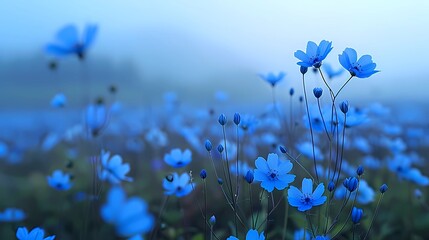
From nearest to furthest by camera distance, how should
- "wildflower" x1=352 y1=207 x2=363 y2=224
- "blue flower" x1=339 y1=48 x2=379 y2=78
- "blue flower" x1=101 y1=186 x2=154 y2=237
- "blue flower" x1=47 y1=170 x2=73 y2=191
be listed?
1. "blue flower" x1=101 y1=186 x2=154 y2=237
2. "wildflower" x1=352 y1=207 x2=363 y2=224
3. "blue flower" x1=339 y1=48 x2=379 y2=78
4. "blue flower" x1=47 y1=170 x2=73 y2=191

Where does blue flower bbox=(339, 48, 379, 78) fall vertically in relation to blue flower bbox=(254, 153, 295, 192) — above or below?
above

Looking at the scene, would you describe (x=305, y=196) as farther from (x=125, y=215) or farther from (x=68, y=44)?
(x=68, y=44)

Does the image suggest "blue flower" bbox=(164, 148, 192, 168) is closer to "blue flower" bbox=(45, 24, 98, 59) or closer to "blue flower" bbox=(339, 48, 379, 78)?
"blue flower" bbox=(45, 24, 98, 59)

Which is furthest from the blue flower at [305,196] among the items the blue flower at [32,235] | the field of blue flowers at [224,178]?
the blue flower at [32,235]

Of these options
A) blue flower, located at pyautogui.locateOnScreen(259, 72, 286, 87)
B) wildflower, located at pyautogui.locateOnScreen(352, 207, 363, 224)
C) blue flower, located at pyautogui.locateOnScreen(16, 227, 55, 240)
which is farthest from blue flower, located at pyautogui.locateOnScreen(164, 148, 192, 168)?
wildflower, located at pyautogui.locateOnScreen(352, 207, 363, 224)

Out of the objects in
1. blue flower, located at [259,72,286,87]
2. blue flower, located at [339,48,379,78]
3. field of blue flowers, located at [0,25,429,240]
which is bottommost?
field of blue flowers, located at [0,25,429,240]

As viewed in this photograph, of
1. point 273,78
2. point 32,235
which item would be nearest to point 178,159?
point 273,78

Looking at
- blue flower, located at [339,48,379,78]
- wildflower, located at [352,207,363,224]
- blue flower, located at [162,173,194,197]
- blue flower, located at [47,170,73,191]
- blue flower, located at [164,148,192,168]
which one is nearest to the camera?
wildflower, located at [352,207,363,224]

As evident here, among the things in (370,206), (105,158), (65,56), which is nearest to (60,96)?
(105,158)
